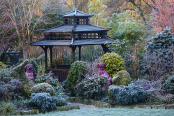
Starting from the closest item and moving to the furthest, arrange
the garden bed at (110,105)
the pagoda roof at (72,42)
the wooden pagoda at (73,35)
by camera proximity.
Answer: the garden bed at (110,105) → the pagoda roof at (72,42) → the wooden pagoda at (73,35)

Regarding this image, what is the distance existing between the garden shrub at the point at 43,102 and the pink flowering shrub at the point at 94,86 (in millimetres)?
2154

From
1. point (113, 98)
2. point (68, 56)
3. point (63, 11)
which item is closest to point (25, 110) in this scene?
A: point (113, 98)

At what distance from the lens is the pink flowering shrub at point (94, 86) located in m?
9.24

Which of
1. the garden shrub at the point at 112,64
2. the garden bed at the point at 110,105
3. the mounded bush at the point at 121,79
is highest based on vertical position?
the garden shrub at the point at 112,64

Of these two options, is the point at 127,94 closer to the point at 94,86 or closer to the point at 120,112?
the point at 120,112

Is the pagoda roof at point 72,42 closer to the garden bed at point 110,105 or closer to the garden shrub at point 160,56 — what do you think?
the garden shrub at point 160,56

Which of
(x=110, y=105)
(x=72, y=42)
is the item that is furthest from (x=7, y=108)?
(x=72, y=42)

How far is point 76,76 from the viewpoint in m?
10.4

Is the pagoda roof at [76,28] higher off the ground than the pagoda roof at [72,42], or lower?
higher

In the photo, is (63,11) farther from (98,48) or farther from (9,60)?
(9,60)

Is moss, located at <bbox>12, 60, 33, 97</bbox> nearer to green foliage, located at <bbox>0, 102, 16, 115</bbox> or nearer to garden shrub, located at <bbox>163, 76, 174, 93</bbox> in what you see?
green foliage, located at <bbox>0, 102, 16, 115</bbox>

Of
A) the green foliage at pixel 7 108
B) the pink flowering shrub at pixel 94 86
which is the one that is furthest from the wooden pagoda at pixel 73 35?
the green foliage at pixel 7 108

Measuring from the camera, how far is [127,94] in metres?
7.86

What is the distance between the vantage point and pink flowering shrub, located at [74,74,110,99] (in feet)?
30.3
